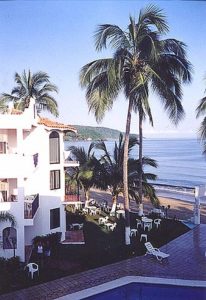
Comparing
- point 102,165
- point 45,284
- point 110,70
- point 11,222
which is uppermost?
point 110,70

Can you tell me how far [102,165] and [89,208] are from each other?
3280mm

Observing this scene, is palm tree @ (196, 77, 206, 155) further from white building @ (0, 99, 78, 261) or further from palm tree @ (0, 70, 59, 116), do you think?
palm tree @ (0, 70, 59, 116)

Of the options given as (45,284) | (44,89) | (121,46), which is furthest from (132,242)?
(44,89)

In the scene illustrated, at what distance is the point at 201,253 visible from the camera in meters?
15.8

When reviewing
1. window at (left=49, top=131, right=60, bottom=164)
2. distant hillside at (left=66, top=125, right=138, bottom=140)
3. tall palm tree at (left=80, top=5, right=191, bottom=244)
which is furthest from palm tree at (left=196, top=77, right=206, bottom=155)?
distant hillside at (left=66, top=125, right=138, bottom=140)

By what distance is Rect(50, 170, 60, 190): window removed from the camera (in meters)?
17.4

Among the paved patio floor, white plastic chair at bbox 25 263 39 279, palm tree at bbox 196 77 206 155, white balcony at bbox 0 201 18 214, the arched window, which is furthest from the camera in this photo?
palm tree at bbox 196 77 206 155

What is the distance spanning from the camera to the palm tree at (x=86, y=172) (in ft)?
72.2

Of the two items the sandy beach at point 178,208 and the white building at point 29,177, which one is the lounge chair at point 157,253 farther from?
the sandy beach at point 178,208

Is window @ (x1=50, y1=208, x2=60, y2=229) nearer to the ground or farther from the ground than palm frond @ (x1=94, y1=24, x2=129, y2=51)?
nearer to the ground

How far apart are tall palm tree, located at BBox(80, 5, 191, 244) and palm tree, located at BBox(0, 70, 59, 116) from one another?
9.57 meters

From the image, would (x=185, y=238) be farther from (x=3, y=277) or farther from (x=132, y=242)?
(x=3, y=277)

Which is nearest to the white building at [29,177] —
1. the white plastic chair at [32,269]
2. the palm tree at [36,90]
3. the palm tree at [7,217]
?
the palm tree at [7,217]

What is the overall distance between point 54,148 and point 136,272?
6.95 metres
